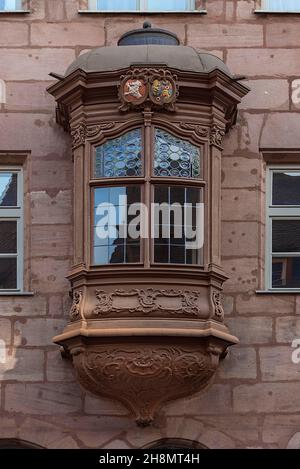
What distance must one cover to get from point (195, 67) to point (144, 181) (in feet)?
4.42

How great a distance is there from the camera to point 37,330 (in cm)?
1788

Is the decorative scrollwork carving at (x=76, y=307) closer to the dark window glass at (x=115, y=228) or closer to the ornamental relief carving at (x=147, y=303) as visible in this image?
the ornamental relief carving at (x=147, y=303)

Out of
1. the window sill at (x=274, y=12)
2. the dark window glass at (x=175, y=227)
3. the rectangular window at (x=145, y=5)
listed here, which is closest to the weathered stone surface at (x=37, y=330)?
the dark window glass at (x=175, y=227)

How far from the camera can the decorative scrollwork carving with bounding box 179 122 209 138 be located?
1781 cm

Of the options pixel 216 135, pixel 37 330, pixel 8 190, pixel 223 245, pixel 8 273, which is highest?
pixel 216 135

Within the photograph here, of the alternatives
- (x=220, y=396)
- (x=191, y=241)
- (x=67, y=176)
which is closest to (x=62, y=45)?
Result: (x=67, y=176)

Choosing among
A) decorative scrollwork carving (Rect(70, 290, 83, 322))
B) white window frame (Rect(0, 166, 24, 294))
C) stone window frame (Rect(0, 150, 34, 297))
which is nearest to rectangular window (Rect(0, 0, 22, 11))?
stone window frame (Rect(0, 150, 34, 297))

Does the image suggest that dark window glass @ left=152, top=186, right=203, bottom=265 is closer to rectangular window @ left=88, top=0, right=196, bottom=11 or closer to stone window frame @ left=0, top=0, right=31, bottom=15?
rectangular window @ left=88, top=0, right=196, bottom=11

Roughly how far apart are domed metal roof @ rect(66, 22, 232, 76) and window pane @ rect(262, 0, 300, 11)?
4.20 feet

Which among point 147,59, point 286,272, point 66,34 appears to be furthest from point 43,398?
point 66,34

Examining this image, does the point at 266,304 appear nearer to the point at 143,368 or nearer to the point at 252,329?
the point at 252,329

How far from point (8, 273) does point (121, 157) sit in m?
1.83

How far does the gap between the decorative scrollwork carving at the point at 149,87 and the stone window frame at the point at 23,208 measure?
1465mm

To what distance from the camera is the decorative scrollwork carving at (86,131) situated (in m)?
17.8
